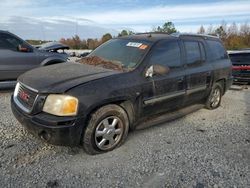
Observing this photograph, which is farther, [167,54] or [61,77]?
[167,54]

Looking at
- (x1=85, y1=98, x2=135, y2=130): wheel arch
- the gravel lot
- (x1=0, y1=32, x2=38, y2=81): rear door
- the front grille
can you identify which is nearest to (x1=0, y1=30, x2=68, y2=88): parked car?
(x1=0, y1=32, x2=38, y2=81): rear door

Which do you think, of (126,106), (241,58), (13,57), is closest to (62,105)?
(126,106)

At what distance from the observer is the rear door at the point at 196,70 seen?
16.6 feet

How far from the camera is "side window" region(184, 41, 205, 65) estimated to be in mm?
5125

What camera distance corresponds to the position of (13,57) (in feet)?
23.8

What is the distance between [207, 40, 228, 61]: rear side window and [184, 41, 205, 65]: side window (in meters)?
0.47

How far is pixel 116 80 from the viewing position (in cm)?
385

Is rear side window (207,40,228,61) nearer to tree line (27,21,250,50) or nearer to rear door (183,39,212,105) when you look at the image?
rear door (183,39,212,105)

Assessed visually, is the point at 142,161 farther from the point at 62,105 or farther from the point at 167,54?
the point at 167,54

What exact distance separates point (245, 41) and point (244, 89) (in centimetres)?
2374

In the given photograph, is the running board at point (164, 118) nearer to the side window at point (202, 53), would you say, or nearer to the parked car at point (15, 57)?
the side window at point (202, 53)

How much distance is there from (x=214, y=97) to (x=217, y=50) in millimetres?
1100

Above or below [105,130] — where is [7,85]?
below

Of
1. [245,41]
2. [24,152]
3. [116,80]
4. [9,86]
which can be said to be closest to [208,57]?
[116,80]
